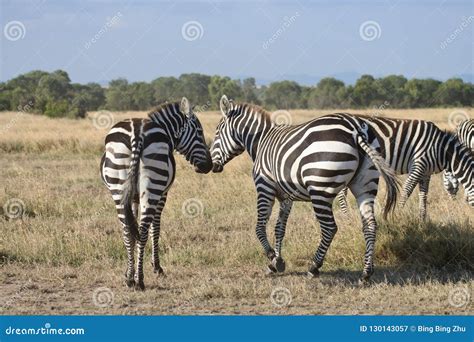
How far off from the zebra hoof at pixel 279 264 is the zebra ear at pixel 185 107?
2.13 metres

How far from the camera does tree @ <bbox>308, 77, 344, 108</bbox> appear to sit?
201 feet

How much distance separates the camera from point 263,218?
7676 millimetres

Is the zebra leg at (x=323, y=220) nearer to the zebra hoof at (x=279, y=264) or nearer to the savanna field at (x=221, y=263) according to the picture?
the savanna field at (x=221, y=263)

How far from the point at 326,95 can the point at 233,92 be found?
997cm

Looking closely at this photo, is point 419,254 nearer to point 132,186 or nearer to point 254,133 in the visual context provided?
point 254,133

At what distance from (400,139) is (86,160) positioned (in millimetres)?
11181

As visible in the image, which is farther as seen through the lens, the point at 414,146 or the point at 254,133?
the point at 414,146

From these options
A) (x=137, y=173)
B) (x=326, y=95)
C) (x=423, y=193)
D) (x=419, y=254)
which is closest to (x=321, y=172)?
(x=137, y=173)

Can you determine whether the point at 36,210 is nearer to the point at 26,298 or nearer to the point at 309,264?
the point at 26,298

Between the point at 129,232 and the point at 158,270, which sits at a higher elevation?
the point at 129,232

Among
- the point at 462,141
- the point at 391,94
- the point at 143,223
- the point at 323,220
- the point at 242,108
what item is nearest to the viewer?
the point at 143,223

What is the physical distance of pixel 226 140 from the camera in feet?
28.6

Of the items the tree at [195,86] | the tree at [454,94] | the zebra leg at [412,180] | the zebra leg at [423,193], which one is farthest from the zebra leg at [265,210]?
the tree at [454,94]

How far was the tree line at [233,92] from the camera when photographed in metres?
55.2
